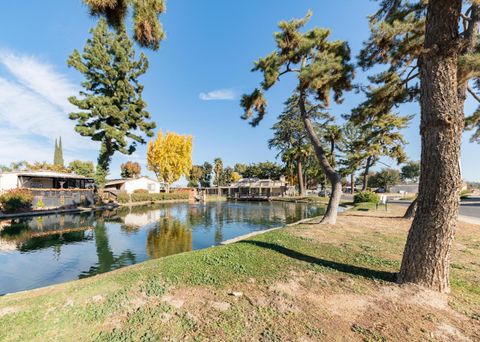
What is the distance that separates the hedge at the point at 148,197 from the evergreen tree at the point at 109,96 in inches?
154

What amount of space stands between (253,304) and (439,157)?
3.96 m

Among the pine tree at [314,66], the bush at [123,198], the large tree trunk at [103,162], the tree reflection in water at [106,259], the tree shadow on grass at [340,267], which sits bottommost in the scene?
the tree reflection in water at [106,259]

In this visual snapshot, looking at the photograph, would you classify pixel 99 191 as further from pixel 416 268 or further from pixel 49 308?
pixel 416 268

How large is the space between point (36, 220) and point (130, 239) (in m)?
10.1

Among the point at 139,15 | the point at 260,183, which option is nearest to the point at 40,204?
the point at 139,15

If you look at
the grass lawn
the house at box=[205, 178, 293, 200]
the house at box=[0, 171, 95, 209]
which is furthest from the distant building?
the house at box=[0, 171, 95, 209]

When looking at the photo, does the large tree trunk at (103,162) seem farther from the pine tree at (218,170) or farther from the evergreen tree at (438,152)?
the pine tree at (218,170)

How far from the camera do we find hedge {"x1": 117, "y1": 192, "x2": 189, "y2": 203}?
27812 mm

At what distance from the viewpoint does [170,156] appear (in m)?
37.5

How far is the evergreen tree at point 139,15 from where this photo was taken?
3693 mm

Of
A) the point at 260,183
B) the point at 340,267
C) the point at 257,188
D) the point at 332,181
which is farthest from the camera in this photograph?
the point at 257,188

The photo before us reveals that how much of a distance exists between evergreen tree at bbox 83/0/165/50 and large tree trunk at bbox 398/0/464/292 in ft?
16.5

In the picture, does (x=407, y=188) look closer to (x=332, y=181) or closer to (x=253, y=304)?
(x=332, y=181)

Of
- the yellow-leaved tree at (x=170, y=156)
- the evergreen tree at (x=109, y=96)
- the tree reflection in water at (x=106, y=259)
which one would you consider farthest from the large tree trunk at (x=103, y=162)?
the tree reflection in water at (x=106, y=259)
